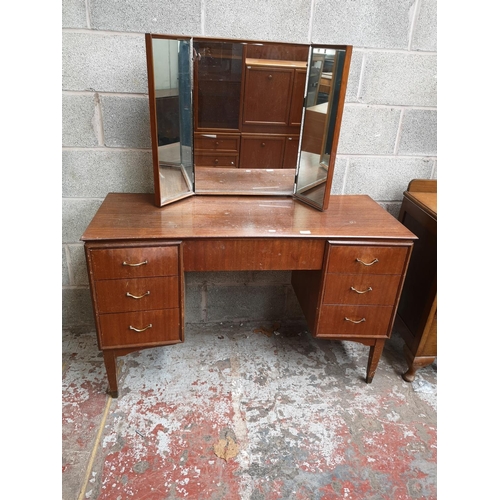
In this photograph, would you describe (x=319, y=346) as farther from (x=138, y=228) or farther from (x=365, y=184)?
(x=138, y=228)

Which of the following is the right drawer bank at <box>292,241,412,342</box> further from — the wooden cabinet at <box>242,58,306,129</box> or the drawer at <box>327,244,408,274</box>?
the wooden cabinet at <box>242,58,306,129</box>

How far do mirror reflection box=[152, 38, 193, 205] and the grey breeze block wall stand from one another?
0.21 metres

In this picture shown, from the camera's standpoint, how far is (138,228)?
4.75ft

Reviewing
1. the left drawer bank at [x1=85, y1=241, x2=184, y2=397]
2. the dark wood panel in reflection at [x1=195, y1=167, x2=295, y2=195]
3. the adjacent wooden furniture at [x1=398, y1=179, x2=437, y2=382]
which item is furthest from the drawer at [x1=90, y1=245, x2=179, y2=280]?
the adjacent wooden furniture at [x1=398, y1=179, x2=437, y2=382]

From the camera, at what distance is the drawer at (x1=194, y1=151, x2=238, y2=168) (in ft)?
5.73

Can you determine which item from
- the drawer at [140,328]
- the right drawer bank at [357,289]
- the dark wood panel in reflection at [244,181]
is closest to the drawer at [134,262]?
the drawer at [140,328]

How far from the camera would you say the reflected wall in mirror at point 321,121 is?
1507 millimetres

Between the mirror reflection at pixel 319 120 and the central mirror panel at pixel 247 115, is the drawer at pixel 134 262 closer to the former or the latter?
the central mirror panel at pixel 247 115

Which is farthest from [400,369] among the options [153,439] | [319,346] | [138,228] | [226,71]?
[226,71]

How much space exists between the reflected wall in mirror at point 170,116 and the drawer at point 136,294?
358 millimetres

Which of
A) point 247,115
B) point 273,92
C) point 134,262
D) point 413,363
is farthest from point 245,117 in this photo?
point 413,363

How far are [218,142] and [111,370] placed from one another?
42.1 inches

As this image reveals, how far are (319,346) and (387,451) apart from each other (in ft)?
2.04

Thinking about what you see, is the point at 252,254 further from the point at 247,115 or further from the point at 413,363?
the point at 413,363
